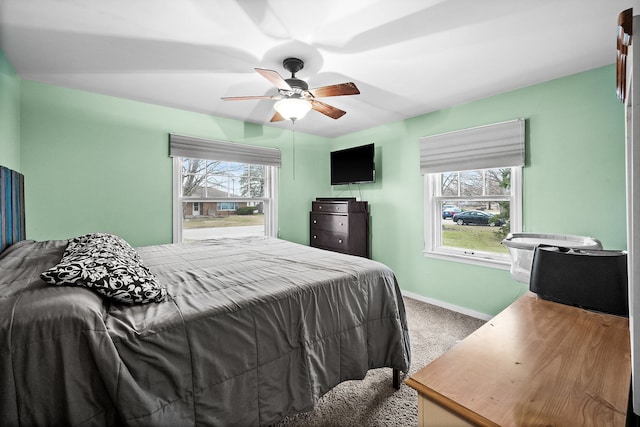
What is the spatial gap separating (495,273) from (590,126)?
157 cm

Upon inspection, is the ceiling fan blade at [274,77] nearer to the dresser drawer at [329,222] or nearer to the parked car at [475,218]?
the dresser drawer at [329,222]

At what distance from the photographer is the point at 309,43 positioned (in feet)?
6.59

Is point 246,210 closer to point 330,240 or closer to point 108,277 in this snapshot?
point 330,240

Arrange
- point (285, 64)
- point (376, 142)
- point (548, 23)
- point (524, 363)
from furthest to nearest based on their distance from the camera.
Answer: point (376, 142) < point (285, 64) < point (548, 23) < point (524, 363)

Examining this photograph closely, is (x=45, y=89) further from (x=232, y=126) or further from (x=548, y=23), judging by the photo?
(x=548, y=23)

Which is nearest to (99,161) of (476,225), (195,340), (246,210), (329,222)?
(246,210)

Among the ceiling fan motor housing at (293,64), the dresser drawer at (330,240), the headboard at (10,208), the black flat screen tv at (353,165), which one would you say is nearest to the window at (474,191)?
the black flat screen tv at (353,165)

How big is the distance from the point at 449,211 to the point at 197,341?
10.6ft

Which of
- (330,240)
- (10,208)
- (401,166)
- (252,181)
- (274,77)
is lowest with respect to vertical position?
(330,240)

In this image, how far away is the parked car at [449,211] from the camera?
3467mm

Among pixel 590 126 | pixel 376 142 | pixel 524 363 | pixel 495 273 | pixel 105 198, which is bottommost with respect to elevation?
pixel 495 273

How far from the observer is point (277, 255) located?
2352mm

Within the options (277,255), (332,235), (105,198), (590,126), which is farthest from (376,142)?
(105,198)

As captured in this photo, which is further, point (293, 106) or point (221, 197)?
point (221, 197)
